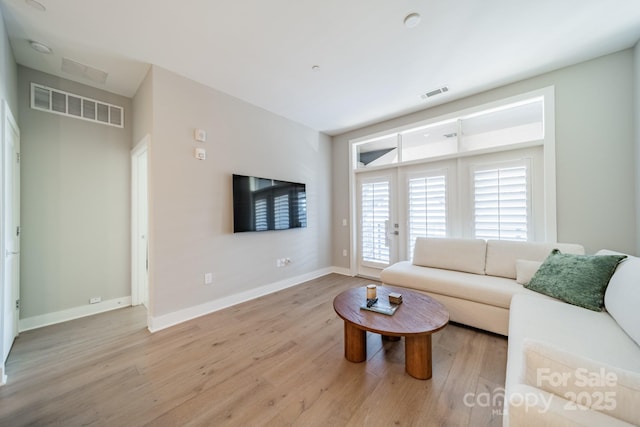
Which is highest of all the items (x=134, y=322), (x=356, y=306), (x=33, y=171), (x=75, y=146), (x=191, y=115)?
(x=191, y=115)

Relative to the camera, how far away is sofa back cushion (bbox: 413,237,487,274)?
281 cm

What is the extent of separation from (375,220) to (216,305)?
9.36 feet

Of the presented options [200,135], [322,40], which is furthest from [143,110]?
[322,40]

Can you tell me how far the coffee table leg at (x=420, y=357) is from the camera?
1697 millimetres

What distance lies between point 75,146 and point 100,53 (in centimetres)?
117

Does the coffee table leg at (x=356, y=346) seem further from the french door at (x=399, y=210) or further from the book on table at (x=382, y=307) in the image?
the french door at (x=399, y=210)

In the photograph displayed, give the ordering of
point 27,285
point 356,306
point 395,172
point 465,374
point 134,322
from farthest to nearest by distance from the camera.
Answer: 1. point 395,172
2. point 134,322
3. point 27,285
4. point 356,306
5. point 465,374

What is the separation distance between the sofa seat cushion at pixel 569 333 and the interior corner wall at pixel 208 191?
2.91m

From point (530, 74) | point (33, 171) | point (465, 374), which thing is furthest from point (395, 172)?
point (33, 171)

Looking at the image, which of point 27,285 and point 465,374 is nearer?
A: point 465,374

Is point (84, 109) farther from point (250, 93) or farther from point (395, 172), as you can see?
point (395, 172)

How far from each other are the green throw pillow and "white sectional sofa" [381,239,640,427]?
5 centimetres

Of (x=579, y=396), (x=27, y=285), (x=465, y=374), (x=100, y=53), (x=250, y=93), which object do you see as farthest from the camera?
(x=250, y=93)

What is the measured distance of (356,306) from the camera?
6.62ft
